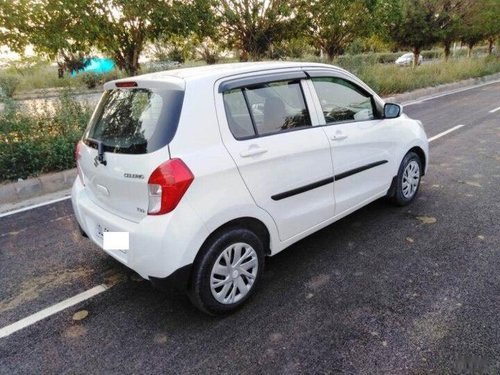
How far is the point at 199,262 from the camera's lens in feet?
8.35

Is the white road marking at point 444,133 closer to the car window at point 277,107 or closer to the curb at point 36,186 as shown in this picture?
the car window at point 277,107

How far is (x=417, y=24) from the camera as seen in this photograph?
1895cm

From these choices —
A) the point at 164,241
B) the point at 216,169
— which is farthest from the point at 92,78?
the point at 164,241

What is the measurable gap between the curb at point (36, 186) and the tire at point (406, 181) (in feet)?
15.3

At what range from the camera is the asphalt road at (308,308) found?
235 centimetres

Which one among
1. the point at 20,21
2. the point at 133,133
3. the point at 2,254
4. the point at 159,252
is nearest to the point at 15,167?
the point at 2,254

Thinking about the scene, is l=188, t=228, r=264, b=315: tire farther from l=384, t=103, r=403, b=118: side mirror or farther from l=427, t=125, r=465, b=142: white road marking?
l=427, t=125, r=465, b=142: white road marking

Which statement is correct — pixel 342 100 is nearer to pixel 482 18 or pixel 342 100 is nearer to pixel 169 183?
pixel 169 183

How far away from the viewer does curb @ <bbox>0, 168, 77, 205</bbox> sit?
5.36 meters

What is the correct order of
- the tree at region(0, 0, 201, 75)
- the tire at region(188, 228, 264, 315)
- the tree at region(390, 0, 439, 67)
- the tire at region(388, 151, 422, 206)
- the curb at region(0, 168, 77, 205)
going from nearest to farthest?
the tire at region(188, 228, 264, 315), the tire at region(388, 151, 422, 206), the curb at region(0, 168, 77, 205), the tree at region(0, 0, 201, 75), the tree at region(390, 0, 439, 67)

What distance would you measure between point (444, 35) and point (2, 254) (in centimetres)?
2191

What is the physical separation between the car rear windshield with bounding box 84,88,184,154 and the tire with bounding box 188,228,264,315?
2.56 ft

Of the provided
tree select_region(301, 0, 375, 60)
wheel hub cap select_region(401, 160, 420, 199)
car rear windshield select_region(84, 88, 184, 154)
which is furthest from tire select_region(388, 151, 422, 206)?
tree select_region(301, 0, 375, 60)

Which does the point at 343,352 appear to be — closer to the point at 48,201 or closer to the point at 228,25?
the point at 48,201
